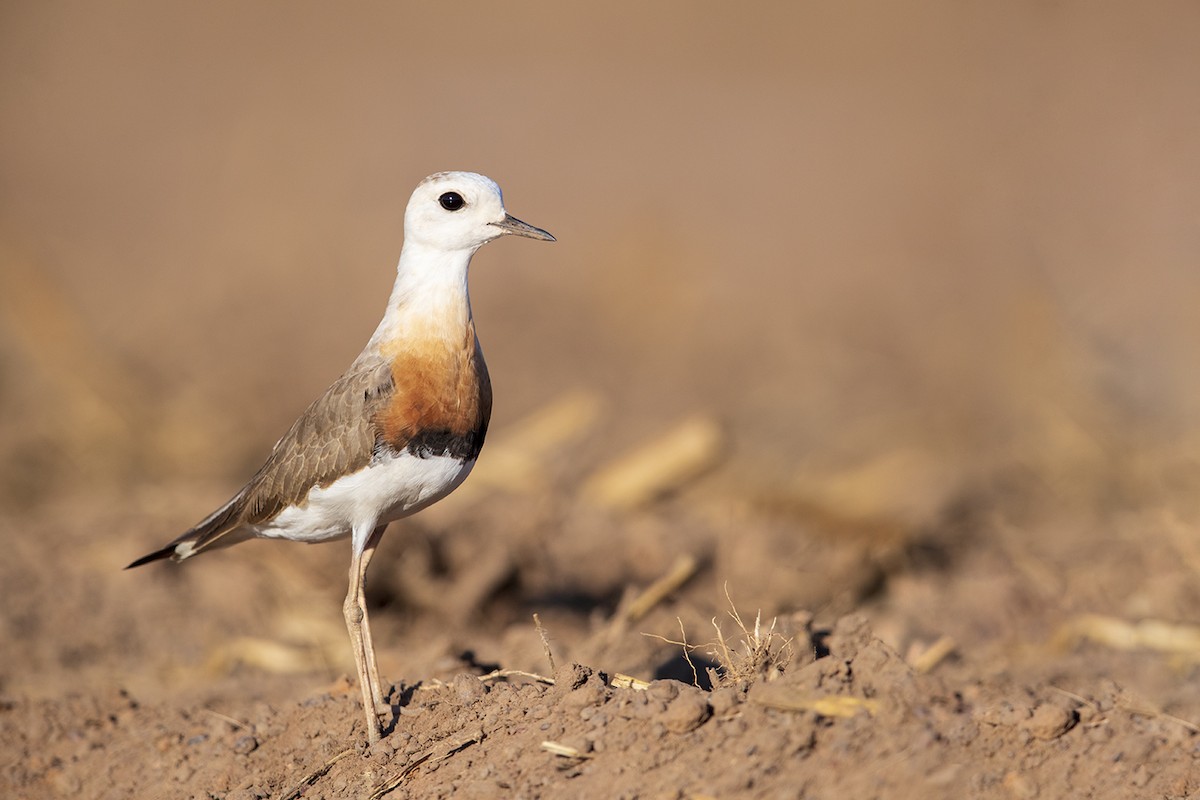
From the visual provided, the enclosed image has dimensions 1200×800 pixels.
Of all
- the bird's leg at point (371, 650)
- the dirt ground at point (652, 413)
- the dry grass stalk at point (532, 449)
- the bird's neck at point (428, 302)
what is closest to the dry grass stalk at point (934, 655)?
the dirt ground at point (652, 413)

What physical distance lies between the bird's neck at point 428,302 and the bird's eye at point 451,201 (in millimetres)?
201

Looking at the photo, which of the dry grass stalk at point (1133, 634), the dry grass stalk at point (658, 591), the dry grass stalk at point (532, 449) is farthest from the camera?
the dry grass stalk at point (532, 449)

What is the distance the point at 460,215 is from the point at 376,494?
51.7 inches

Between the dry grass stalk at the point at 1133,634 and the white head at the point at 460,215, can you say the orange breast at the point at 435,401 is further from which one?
the dry grass stalk at the point at 1133,634

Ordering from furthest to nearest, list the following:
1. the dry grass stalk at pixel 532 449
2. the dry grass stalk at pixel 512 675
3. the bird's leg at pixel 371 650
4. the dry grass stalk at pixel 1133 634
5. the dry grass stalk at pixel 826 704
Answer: the dry grass stalk at pixel 532 449
the dry grass stalk at pixel 1133 634
the bird's leg at pixel 371 650
the dry grass stalk at pixel 512 675
the dry grass stalk at pixel 826 704

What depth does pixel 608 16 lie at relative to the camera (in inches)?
1124

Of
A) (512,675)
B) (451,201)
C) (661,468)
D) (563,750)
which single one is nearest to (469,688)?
(512,675)

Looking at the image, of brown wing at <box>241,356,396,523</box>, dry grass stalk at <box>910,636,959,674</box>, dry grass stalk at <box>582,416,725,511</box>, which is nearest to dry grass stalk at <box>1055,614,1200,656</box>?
dry grass stalk at <box>910,636,959,674</box>

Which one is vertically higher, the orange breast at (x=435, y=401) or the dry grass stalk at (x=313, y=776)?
the orange breast at (x=435, y=401)

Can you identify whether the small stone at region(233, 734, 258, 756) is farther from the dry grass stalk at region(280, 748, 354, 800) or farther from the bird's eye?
the bird's eye

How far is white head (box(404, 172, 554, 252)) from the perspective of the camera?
6.02m

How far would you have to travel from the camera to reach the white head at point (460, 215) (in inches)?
237

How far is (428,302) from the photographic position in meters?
5.95

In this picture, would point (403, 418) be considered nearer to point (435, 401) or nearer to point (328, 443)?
point (435, 401)
